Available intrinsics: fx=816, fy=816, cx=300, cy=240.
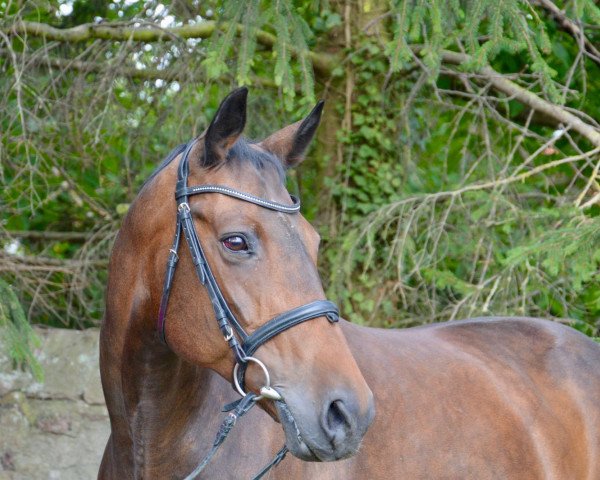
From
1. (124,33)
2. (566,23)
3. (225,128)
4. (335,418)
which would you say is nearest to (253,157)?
(225,128)

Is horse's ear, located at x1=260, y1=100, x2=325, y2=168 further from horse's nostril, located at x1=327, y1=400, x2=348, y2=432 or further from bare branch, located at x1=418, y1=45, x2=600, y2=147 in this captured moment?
bare branch, located at x1=418, y1=45, x2=600, y2=147

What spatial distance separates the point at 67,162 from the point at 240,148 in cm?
367

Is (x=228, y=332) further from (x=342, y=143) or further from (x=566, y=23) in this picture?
(x=566, y=23)

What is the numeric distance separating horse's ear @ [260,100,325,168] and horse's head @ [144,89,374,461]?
138 mm

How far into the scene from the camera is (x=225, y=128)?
2.20 m

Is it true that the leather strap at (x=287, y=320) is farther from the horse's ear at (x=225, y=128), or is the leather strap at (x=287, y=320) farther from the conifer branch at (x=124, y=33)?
the conifer branch at (x=124, y=33)

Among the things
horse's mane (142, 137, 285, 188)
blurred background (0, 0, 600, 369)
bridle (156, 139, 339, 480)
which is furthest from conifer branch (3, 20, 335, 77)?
bridle (156, 139, 339, 480)

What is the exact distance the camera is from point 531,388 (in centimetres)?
329

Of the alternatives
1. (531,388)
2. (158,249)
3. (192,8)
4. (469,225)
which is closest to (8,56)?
(192,8)

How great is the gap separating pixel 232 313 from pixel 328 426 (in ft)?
1.27

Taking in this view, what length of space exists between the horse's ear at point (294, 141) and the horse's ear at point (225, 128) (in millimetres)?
264

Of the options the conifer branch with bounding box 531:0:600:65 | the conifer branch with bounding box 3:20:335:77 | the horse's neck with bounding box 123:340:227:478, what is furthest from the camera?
the conifer branch with bounding box 3:20:335:77

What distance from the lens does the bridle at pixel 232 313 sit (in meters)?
2.04

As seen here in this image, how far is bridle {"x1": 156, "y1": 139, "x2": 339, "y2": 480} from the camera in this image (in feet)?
6.68
